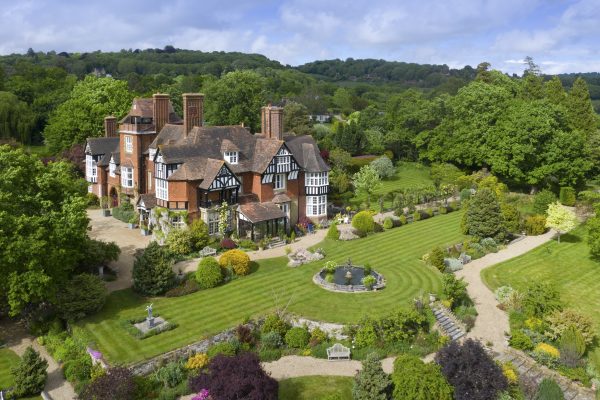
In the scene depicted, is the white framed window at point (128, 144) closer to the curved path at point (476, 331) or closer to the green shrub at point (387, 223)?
the green shrub at point (387, 223)

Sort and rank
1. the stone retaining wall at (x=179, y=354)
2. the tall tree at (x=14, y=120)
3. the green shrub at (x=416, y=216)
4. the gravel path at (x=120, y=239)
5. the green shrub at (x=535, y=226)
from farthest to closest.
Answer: the tall tree at (x=14, y=120) → the green shrub at (x=416, y=216) → the green shrub at (x=535, y=226) → the gravel path at (x=120, y=239) → the stone retaining wall at (x=179, y=354)

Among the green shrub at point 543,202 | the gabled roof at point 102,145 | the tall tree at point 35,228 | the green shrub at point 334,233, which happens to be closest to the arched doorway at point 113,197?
the gabled roof at point 102,145

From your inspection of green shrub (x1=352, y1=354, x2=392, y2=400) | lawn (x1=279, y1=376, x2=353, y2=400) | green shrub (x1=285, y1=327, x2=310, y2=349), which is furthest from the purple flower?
green shrub (x1=285, y1=327, x2=310, y2=349)

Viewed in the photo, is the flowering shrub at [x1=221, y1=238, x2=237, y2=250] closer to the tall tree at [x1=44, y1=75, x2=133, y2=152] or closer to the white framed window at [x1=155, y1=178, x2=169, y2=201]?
the white framed window at [x1=155, y1=178, x2=169, y2=201]

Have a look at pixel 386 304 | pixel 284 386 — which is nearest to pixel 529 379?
pixel 386 304

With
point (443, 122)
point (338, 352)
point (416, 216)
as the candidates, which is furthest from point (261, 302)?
point (443, 122)

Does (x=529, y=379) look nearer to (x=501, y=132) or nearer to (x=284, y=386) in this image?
(x=284, y=386)

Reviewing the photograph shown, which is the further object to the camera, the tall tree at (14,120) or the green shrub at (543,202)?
the tall tree at (14,120)
